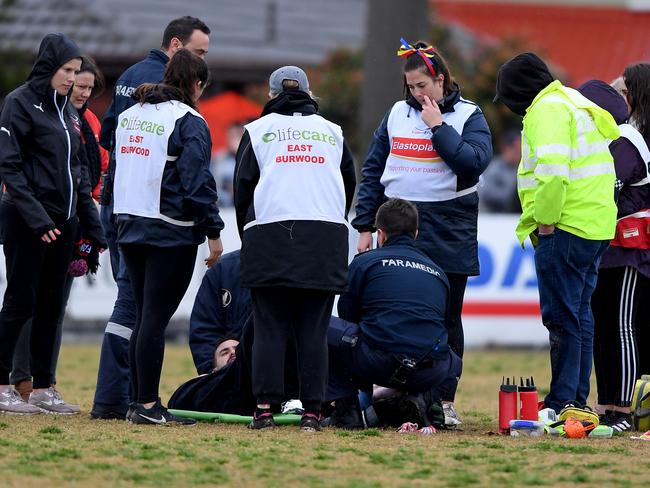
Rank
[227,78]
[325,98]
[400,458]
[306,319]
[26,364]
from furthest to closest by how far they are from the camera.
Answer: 1. [227,78]
2. [325,98]
3. [26,364]
4. [306,319]
5. [400,458]

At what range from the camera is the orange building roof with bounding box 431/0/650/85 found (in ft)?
92.5

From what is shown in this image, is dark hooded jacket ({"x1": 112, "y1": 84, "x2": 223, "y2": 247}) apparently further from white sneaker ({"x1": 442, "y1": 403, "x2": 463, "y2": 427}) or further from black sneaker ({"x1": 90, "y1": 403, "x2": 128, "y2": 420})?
white sneaker ({"x1": 442, "y1": 403, "x2": 463, "y2": 427})

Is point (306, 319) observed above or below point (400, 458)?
above

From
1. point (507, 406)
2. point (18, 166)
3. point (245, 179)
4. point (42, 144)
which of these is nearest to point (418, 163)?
point (245, 179)

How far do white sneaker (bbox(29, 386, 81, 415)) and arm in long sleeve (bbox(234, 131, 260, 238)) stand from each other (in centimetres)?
167

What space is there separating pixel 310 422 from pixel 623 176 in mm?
2330

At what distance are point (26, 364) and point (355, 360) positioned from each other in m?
2.21

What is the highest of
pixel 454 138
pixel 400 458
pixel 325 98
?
pixel 325 98

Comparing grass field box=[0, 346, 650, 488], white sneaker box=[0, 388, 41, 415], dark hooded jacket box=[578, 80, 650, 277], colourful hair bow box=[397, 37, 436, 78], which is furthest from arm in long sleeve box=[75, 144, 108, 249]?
dark hooded jacket box=[578, 80, 650, 277]

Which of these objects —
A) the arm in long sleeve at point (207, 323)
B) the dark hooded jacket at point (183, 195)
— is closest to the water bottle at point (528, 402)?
the dark hooded jacket at point (183, 195)

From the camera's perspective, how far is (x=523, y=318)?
15.6 metres

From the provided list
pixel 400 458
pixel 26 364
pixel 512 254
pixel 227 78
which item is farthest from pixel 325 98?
pixel 400 458

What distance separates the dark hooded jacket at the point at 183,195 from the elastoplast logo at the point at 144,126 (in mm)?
70

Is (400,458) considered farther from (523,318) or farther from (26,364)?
(523,318)
